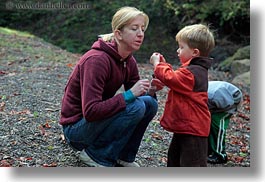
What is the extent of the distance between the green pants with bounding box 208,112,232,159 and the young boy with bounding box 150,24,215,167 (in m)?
0.51

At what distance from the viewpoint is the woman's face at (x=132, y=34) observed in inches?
89.0

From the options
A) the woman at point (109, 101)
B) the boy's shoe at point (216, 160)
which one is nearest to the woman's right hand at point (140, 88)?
the woman at point (109, 101)

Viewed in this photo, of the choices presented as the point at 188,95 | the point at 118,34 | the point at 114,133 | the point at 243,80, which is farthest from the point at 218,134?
the point at 243,80

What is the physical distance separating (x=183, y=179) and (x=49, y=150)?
71 cm

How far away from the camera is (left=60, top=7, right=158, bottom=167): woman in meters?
2.17

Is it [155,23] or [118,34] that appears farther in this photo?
[155,23]

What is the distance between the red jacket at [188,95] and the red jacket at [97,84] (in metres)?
0.19

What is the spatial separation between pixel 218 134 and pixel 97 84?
1.01 m

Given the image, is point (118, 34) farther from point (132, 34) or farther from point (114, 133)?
point (114, 133)

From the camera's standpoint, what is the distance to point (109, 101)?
7.12 ft

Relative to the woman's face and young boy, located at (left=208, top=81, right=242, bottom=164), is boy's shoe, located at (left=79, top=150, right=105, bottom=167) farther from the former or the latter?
young boy, located at (left=208, top=81, right=242, bottom=164)

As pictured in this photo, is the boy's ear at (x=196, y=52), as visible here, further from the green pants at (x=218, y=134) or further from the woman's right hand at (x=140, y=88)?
the green pants at (x=218, y=134)

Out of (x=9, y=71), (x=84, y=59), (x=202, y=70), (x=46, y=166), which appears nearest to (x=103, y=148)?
(x=46, y=166)

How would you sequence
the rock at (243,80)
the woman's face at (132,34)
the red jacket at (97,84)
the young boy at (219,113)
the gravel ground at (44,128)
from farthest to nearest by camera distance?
the rock at (243,80) < the young boy at (219,113) < the gravel ground at (44,128) < the woman's face at (132,34) < the red jacket at (97,84)
